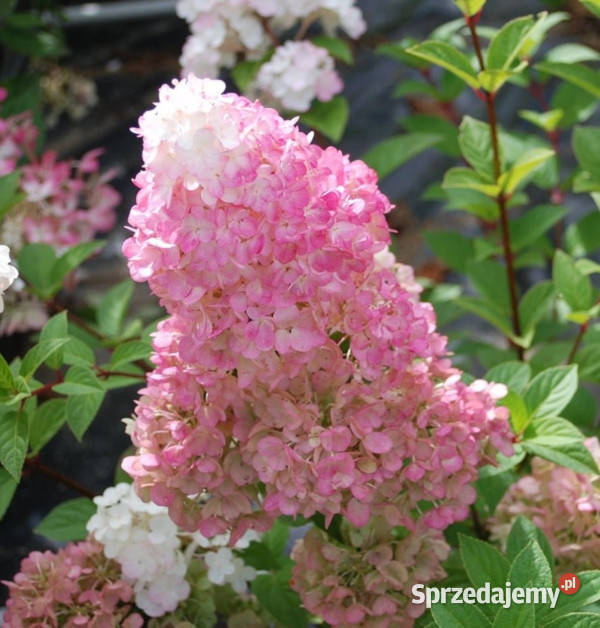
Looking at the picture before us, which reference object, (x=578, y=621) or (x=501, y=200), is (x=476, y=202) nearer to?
(x=501, y=200)

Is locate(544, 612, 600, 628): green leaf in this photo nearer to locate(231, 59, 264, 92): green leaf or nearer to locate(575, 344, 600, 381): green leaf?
locate(575, 344, 600, 381): green leaf

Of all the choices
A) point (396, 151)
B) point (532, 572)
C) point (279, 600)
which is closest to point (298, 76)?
point (396, 151)

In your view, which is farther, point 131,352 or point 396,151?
point 396,151

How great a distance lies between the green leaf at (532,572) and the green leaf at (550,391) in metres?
0.24

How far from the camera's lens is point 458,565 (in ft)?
3.59

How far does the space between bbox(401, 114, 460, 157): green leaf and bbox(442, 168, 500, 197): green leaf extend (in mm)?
487

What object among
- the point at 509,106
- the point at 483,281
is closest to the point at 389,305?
the point at 483,281

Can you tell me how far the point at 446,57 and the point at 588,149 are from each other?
0.33 m

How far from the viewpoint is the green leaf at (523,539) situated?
923 millimetres

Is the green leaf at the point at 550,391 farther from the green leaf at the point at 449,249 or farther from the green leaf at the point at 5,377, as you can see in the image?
the green leaf at the point at 449,249

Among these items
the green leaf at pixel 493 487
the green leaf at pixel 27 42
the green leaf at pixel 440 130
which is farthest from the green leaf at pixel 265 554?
the green leaf at pixel 27 42

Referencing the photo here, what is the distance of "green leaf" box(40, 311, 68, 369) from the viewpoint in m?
0.99

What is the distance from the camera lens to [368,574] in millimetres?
960

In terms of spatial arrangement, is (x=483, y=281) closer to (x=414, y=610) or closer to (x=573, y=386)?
(x=573, y=386)
